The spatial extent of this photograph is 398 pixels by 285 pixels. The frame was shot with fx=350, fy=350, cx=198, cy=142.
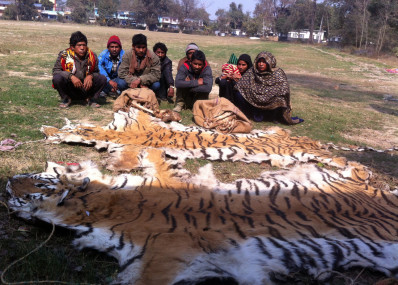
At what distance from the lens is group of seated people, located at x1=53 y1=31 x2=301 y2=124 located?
6.26 meters

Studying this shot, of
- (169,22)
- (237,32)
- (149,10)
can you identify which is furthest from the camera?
(237,32)

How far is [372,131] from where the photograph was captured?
6633 millimetres

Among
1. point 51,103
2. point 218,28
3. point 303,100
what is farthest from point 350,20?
point 218,28

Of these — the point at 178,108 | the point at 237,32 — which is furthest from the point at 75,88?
the point at 237,32

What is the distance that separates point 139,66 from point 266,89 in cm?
251

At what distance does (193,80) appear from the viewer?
6582 millimetres

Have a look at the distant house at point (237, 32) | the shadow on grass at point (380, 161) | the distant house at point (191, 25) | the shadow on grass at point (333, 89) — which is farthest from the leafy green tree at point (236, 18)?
the shadow on grass at point (380, 161)

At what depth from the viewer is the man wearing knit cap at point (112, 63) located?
700 cm

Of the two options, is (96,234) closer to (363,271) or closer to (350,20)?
(363,271)

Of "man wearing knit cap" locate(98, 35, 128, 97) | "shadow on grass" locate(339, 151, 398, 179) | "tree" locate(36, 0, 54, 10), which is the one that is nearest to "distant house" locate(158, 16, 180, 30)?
"tree" locate(36, 0, 54, 10)

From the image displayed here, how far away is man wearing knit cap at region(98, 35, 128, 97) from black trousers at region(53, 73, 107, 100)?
0.41m

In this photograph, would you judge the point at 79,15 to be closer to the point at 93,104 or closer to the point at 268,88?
the point at 93,104

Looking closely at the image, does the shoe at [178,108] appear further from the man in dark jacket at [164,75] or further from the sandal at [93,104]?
the sandal at [93,104]

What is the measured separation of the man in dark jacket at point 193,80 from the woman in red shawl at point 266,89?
0.66 meters
